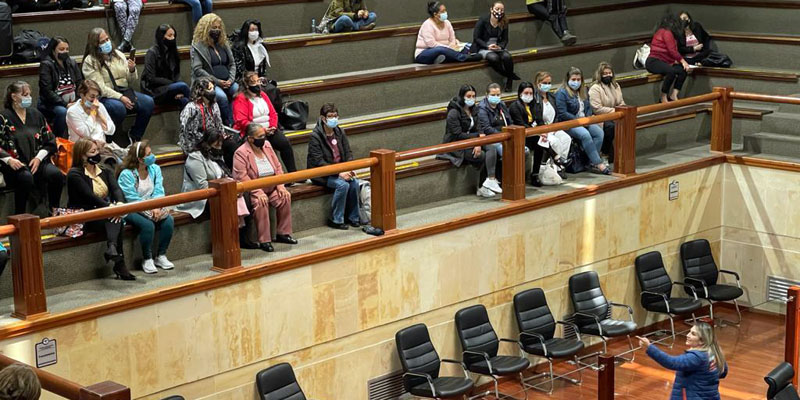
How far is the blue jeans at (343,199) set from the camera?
32.3ft

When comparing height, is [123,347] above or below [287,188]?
below

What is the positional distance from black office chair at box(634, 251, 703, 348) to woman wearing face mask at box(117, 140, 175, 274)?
5.35 meters

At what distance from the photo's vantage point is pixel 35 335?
7668mm

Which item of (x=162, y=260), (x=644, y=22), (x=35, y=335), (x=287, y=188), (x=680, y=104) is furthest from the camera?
(x=644, y=22)

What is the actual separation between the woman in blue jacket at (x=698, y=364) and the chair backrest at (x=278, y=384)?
2.65 meters

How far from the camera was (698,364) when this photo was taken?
8523 millimetres

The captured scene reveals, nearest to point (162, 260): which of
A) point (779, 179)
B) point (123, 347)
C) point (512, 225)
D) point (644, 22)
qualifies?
point (123, 347)

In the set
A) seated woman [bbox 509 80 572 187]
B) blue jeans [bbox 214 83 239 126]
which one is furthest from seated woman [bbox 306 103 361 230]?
seated woman [bbox 509 80 572 187]

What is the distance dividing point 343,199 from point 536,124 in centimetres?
251

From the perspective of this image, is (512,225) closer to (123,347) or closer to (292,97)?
(292,97)

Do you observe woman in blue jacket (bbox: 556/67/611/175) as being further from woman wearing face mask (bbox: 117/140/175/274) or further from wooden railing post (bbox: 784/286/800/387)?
woman wearing face mask (bbox: 117/140/175/274)

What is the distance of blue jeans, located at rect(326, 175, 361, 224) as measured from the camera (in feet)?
32.3

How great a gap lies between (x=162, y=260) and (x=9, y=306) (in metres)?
1.23

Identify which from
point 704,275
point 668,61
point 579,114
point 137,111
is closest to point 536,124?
point 579,114
